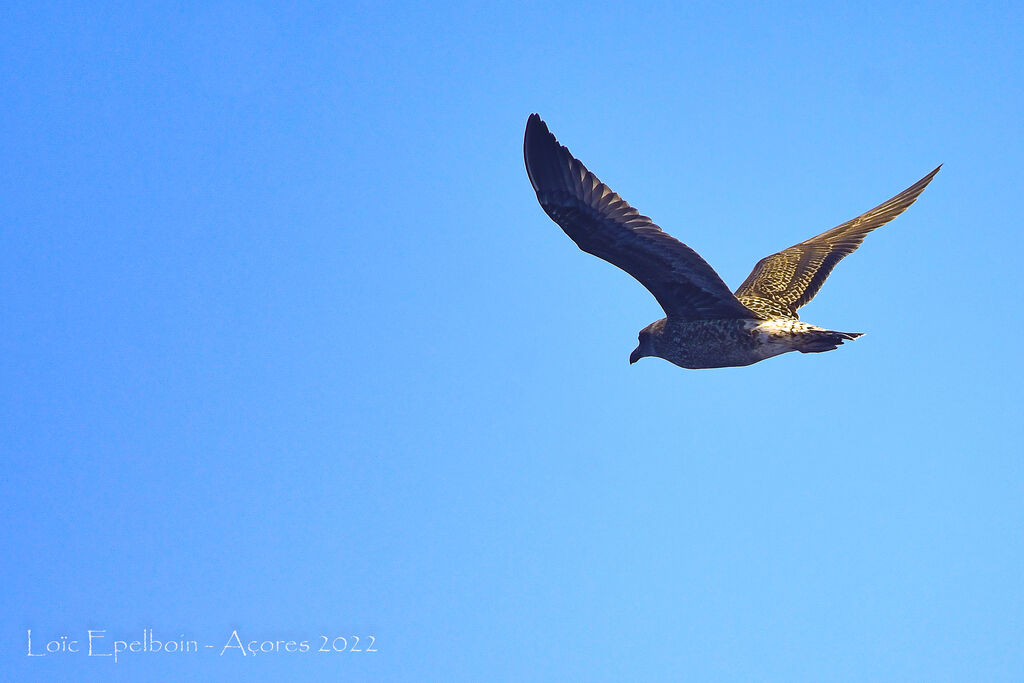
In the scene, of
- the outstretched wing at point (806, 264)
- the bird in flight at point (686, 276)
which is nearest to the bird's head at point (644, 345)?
the bird in flight at point (686, 276)

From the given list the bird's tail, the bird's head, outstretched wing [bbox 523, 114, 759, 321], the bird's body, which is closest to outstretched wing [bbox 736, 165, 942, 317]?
the bird's body

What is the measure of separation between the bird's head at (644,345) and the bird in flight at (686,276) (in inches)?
0.6

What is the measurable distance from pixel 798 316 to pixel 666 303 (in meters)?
1.97

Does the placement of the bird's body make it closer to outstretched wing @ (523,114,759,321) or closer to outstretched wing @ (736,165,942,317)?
outstretched wing @ (736,165,942,317)

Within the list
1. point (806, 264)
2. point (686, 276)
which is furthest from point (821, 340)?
point (806, 264)

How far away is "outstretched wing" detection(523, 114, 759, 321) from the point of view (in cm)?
930

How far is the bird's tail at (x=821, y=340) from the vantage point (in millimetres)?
9930

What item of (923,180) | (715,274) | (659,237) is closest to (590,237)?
(659,237)

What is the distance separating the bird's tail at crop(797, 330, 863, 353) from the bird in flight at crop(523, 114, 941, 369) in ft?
0.03

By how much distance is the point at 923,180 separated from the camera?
13.7 meters

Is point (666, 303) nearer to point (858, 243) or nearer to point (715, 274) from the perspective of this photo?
point (715, 274)

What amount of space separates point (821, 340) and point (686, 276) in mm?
1637

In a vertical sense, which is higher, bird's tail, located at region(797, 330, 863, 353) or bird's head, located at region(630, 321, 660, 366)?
bird's head, located at region(630, 321, 660, 366)

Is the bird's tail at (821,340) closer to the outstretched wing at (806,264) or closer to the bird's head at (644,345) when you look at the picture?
the outstretched wing at (806,264)
